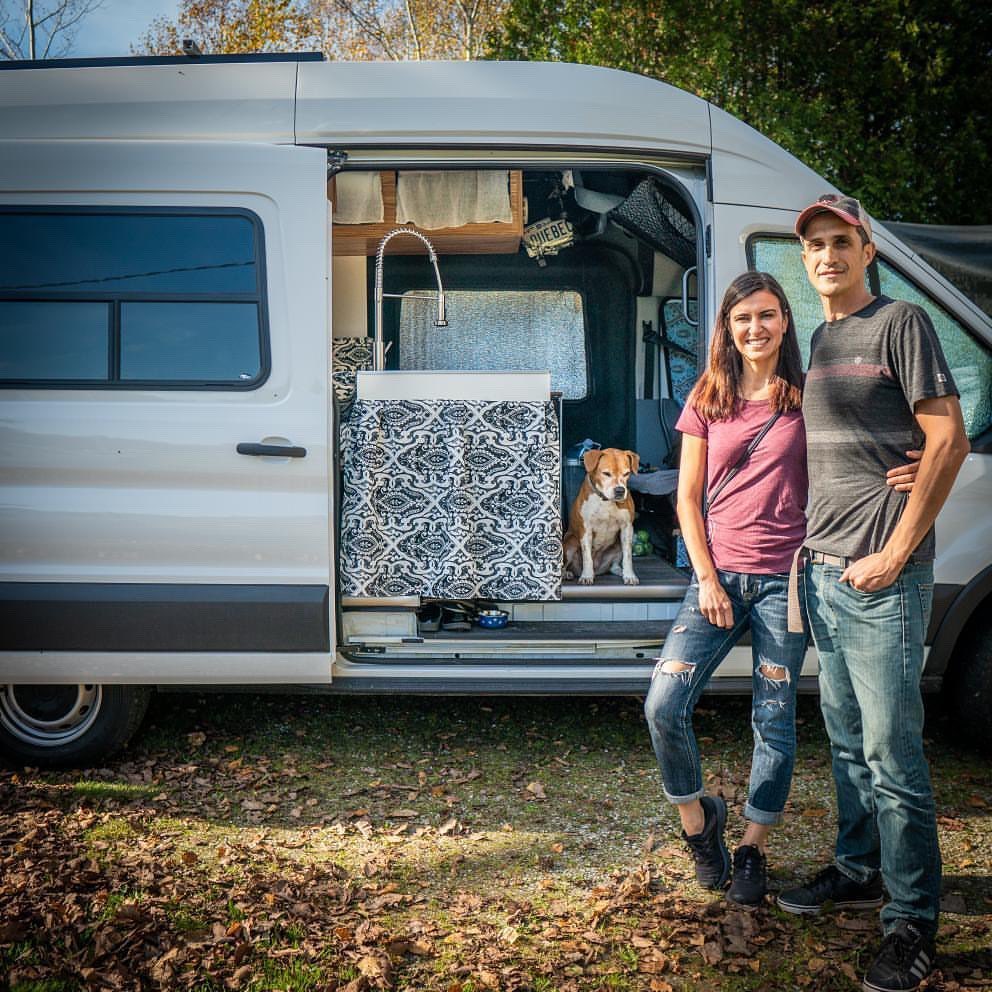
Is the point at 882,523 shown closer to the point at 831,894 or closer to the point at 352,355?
the point at 831,894

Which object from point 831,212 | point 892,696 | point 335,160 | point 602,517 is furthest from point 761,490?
point 602,517

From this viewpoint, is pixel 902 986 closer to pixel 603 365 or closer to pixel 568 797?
pixel 568 797

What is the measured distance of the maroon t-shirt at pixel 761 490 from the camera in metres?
2.69

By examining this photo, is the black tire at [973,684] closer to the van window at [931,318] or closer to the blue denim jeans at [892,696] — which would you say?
the van window at [931,318]

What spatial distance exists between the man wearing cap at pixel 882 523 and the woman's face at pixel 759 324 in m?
0.17

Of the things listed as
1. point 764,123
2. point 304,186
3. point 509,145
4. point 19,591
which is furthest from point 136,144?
point 764,123

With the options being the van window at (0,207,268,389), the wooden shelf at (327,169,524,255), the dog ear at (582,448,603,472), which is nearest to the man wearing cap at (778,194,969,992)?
the van window at (0,207,268,389)

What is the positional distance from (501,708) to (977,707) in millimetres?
2084

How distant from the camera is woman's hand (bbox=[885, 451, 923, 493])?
2348mm

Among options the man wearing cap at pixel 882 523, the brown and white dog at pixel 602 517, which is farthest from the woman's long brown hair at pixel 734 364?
the brown and white dog at pixel 602 517

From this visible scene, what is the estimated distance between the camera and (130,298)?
3576 millimetres

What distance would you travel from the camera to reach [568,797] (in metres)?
3.74

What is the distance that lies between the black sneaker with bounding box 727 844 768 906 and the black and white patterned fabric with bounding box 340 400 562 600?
4.97ft

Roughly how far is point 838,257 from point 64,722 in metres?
3.29
